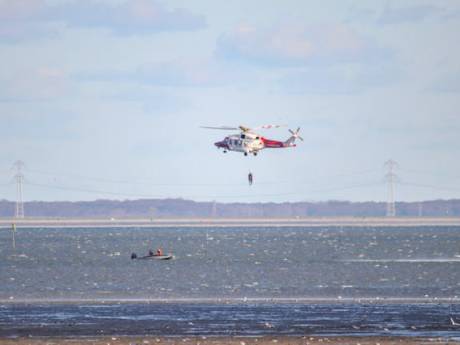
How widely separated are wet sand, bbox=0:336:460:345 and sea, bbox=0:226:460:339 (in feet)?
5.58

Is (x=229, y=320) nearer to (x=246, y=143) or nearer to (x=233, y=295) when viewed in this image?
(x=233, y=295)

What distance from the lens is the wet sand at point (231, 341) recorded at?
5047 centimetres

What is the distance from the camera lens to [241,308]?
218 feet

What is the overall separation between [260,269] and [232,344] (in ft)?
182

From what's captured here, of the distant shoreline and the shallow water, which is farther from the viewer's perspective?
the distant shoreline

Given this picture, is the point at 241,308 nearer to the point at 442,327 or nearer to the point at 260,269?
the point at 442,327

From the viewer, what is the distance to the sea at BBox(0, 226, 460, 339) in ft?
186

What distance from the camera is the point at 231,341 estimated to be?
5128 centimetres

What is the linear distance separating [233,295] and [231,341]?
82.3 ft

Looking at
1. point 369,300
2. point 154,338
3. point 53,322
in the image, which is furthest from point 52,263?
point 154,338

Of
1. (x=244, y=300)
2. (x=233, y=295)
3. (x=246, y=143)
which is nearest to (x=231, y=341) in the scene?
(x=244, y=300)

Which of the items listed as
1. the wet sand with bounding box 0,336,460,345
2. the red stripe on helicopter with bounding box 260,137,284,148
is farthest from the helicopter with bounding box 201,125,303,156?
the wet sand with bounding box 0,336,460,345

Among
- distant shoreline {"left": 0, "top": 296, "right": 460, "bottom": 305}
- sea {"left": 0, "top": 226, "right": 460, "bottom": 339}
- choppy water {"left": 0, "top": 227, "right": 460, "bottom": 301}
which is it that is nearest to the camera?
sea {"left": 0, "top": 226, "right": 460, "bottom": 339}

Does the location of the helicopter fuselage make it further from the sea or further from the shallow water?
the shallow water
